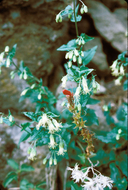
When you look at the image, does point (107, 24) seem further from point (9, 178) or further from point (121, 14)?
point (9, 178)

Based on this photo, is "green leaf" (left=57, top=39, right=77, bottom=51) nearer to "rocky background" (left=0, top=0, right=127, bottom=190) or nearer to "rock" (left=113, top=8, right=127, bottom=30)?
"rocky background" (left=0, top=0, right=127, bottom=190)

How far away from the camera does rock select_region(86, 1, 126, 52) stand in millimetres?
2199

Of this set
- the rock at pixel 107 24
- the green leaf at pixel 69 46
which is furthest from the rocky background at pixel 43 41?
the green leaf at pixel 69 46

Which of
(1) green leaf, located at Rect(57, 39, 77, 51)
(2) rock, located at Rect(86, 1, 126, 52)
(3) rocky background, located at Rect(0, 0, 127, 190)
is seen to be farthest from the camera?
(2) rock, located at Rect(86, 1, 126, 52)

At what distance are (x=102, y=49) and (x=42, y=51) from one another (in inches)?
33.9

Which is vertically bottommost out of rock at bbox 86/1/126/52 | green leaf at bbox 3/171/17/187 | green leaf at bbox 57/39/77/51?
green leaf at bbox 3/171/17/187

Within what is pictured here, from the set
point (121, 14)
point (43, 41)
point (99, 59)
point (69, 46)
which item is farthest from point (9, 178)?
point (121, 14)

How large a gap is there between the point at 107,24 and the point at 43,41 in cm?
88

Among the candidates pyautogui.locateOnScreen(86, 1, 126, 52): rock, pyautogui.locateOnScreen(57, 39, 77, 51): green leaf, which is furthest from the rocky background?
pyautogui.locateOnScreen(57, 39, 77, 51): green leaf

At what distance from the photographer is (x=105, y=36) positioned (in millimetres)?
2248

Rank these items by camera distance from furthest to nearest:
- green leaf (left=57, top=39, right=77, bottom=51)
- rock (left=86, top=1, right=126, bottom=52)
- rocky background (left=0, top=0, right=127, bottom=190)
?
rock (left=86, top=1, right=126, bottom=52) → rocky background (left=0, top=0, right=127, bottom=190) → green leaf (left=57, top=39, right=77, bottom=51)

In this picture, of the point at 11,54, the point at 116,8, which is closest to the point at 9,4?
the point at 11,54

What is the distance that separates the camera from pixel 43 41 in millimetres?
1931

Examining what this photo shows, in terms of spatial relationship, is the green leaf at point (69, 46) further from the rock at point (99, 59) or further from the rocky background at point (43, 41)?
the rock at point (99, 59)
